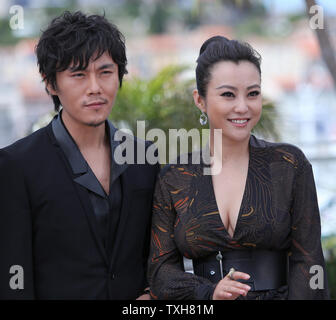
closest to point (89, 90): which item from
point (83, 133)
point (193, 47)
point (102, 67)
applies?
point (102, 67)

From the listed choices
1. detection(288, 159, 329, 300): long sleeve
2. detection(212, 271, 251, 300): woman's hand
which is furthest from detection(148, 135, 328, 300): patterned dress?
detection(212, 271, 251, 300): woman's hand

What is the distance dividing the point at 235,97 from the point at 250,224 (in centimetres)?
58

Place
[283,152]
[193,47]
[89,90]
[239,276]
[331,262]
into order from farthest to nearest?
[193,47] → [331,262] → [283,152] → [89,90] → [239,276]

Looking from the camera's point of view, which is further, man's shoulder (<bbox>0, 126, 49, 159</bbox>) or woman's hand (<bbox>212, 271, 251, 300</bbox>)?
man's shoulder (<bbox>0, 126, 49, 159</bbox>)

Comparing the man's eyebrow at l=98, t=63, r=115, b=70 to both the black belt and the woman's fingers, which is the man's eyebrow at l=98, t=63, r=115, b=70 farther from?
the woman's fingers

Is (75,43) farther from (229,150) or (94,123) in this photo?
(229,150)

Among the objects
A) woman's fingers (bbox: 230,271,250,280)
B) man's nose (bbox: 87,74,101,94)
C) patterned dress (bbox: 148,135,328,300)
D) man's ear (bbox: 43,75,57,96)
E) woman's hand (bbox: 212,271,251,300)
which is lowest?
woman's hand (bbox: 212,271,251,300)

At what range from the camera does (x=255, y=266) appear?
2545mm

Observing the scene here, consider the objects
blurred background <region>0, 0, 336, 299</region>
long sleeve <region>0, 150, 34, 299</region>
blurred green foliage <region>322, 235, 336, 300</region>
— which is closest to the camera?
long sleeve <region>0, 150, 34, 299</region>

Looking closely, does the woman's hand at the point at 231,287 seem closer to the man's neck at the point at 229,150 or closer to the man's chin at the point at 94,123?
the man's neck at the point at 229,150

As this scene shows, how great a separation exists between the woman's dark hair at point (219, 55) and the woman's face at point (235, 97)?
0.09ft

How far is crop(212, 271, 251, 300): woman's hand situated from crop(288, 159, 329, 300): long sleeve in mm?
313

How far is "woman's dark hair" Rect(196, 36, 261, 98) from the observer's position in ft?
8.67
